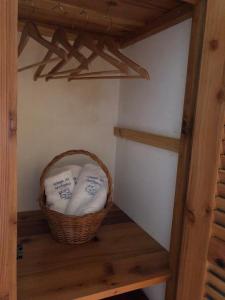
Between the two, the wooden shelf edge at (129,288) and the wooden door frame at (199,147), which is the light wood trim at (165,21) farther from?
the wooden shelf edge at (129,288)

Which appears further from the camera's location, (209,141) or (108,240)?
(108,240)

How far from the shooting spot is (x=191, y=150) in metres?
0.82

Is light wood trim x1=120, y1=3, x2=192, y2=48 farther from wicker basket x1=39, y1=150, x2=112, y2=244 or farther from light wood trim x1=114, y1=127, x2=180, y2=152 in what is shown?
wicker basket x1=39, y1=150, x2=112, y2=244

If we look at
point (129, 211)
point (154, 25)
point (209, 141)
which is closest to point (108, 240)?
point (129, 211)

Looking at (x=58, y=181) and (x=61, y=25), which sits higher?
(x=61, y=25)

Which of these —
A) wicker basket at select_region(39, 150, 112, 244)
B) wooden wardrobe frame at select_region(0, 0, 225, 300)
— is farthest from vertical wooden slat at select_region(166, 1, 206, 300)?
wicker basket at select_region(39, 150, 112, 244)

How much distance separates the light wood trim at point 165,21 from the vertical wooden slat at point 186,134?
0.12m

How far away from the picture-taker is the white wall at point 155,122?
1.01 m

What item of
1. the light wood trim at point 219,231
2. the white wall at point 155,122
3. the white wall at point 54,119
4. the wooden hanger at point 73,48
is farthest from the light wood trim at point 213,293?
the white wall at point 54,119

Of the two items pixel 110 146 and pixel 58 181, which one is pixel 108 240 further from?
pixel 110 146

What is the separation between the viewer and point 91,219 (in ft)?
3.39

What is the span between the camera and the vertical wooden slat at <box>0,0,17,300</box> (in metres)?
0.56

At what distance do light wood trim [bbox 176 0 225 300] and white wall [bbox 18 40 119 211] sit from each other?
779 mm

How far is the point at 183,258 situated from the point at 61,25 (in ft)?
3.55
